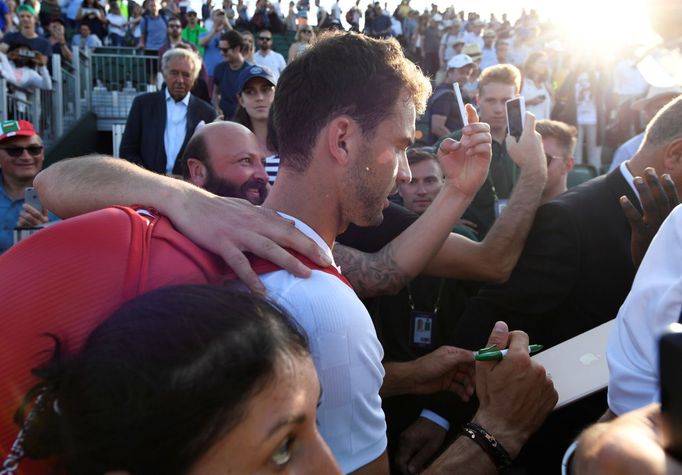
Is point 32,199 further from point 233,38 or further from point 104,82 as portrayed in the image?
point 104,82

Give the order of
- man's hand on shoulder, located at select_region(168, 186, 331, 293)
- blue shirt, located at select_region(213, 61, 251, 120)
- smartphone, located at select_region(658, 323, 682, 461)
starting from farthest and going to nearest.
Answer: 1. blue shirt, located at select_region(213, 61, 251, 120)
2. man's hand on shoulder, located at select_region(168, 186, 331, 293)
3. smartphone, located at select_region(658, 323, 682, 461)

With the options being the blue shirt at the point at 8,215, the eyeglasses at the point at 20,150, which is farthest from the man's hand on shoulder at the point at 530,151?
the eyeglasses at the point at 20,150

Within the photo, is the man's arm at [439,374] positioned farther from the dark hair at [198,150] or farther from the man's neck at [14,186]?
the man's neck at [14,186]

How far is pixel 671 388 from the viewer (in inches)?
32.6

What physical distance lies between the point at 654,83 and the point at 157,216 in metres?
5.29

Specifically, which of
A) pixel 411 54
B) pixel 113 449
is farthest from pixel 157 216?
pixel 411 54

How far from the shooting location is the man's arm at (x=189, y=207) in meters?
1.45

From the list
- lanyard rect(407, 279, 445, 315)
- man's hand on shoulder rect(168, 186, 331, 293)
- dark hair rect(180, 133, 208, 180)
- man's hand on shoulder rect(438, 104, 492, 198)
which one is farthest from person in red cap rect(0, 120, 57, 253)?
man's hand on shoulder rect(168, 186, 331, 293)

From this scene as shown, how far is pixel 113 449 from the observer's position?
1.00 m

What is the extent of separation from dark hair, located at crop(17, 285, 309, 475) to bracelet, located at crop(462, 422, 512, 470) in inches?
42.6

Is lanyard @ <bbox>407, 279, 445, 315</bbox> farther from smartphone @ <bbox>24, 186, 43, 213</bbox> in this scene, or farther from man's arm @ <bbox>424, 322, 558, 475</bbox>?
smartphone @ <bbox>24, 186, 43, 213</bbox>

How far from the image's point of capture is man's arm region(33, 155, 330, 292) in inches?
57.2

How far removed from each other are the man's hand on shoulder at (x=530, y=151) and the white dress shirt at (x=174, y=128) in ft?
12.0

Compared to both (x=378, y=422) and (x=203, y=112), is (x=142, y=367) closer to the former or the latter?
(x=378, y=422)
